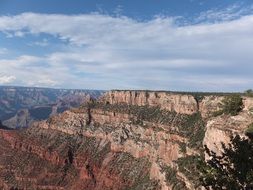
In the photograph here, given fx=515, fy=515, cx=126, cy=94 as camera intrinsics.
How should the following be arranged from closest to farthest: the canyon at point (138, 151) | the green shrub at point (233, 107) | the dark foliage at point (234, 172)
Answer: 1. the dark foliage at point (234, 172)
2. the green shrub at point (233, 107)
3. the canyon at point (138, 151)

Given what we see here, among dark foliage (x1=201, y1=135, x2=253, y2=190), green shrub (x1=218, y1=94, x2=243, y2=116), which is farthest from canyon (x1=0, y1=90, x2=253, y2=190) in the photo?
dark foliage (x1=201, y1=135, x2=253, y2=190)

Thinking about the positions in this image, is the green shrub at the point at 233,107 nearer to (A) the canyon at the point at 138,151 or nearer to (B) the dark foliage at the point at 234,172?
(B) the dark foliage at the point at 234,172

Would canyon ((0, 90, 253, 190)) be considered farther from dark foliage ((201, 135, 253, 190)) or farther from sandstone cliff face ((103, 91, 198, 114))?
dark foliage ((201, 135, 253, 190))

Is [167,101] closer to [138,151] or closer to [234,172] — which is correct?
[138,151]

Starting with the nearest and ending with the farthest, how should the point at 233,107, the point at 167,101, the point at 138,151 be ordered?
the point at 233,107, the point at 138,151, the point at 167,101

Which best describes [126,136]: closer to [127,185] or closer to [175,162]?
[127,185]

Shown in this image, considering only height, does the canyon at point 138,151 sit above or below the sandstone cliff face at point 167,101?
below

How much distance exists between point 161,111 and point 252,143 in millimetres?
146175

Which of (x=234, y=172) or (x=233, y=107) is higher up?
(x=233, y=107)

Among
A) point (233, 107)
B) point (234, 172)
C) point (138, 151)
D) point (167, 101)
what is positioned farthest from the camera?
point (167, 101)

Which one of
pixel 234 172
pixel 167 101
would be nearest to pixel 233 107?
pixel 234 172

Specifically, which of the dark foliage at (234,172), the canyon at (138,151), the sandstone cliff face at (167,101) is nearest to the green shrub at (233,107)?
the dark foliage at (234,172)

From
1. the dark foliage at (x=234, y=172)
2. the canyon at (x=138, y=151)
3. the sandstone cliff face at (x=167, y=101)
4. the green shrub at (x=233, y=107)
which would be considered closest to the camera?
the dark foliage at (x=234, y=172)

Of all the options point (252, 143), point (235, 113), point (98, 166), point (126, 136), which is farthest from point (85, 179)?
point (252, 143)
